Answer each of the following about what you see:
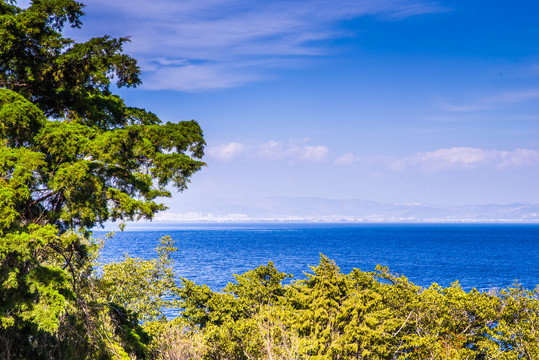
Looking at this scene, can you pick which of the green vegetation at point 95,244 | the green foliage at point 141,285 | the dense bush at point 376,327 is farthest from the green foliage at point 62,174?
the green foliage at point 141,285

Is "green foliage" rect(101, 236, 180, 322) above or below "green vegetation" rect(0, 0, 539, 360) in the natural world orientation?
below

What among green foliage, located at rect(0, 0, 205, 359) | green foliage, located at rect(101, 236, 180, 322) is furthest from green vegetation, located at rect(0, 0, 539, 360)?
green foliage, located at rect(101, 236, 180, 322)

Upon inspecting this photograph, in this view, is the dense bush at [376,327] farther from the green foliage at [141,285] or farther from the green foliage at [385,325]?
the green foliage at [141,285]

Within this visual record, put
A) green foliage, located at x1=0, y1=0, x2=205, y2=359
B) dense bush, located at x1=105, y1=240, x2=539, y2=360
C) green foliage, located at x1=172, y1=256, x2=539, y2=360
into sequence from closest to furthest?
green foliage, located at x1=0, y1=0, x2=205, y2=359
dense bush, located at x1=105, y1=240, x2=539, y2=360
green foliage, located at x1=172, y1=256, x2=539, y2=360

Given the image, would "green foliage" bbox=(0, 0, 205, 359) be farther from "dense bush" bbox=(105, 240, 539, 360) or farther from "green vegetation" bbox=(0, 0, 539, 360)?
"dense bush" bbox=(105, 240, 539, 360)

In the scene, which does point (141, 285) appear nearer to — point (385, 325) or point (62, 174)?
point (385, 325)

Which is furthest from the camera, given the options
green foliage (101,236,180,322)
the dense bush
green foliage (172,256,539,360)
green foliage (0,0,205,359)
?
green foliage (101,236,180,322)

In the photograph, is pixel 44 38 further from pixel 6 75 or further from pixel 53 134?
pixel 53 134

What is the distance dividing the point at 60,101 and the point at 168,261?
2033 centimetres

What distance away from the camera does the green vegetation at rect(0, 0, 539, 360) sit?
10.3 meters

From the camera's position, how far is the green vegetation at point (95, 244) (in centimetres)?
1026

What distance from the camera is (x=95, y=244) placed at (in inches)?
591

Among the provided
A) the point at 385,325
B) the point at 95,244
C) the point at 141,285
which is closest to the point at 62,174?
the point at 95,244

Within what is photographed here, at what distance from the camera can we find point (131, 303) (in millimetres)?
28984
